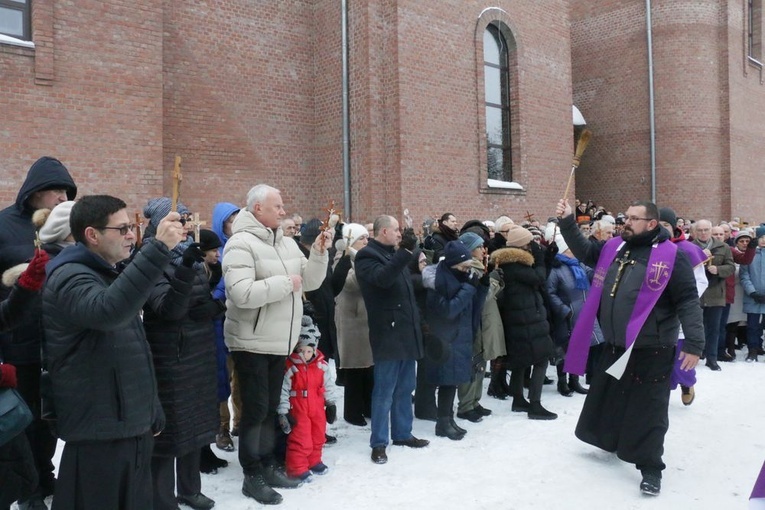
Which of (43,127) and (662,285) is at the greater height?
(43,127)

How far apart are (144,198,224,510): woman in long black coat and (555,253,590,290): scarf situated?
13.5 ft

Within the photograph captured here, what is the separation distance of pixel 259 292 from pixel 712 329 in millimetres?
6578

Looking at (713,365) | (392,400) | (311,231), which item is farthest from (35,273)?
(713,365)

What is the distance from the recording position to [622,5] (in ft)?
62.8

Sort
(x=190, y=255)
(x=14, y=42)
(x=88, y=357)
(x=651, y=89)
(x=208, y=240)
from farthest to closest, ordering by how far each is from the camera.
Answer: (x=651, y=89)
(x=14, y=42)
(x=208, y=240)
(x=190, y=255)
(x=88, y=357)

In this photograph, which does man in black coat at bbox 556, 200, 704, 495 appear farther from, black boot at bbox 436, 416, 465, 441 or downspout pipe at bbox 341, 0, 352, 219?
downspout pipe at bbox 341, 0, 352, 219

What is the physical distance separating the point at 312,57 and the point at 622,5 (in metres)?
11.2

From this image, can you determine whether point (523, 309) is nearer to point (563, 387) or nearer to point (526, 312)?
point (526, 312)

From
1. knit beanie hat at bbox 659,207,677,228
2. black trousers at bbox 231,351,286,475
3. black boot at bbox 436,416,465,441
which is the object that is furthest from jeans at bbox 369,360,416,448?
knit beanie hat at bbox 659,207,677,228

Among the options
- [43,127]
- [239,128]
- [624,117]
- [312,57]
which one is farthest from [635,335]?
[624,117]

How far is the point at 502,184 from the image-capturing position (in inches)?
554

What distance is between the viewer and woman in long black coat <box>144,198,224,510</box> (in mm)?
3553

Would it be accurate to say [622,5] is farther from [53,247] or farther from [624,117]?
[53,247]

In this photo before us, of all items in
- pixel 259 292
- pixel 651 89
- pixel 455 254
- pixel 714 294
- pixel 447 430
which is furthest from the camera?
pixel 651 89
